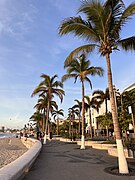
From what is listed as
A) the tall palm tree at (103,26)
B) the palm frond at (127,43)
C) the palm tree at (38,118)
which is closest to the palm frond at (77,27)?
the tall palm tree at (103,26)

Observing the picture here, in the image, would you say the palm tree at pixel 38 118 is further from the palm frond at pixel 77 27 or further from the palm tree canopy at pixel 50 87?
the palm frond at pixel 77 27

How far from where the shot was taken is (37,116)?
70562 millimetres

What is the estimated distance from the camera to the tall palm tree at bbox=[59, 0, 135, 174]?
9.51 m

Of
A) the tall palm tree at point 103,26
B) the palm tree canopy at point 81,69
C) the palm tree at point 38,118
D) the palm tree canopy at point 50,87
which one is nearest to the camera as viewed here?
the tall palm tree at point 103,26

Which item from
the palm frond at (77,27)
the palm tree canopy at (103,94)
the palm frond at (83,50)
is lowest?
the palm frond at (83,50)

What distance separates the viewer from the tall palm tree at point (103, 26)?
31.2 feet

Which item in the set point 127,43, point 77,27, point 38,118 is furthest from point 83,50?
point 38,118

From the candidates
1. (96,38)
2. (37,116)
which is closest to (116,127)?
(96,38)

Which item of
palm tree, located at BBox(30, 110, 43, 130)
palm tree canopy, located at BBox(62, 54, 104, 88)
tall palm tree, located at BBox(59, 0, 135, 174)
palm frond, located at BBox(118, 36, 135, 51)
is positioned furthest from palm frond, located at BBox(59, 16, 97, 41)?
palm tree, located at BBox(30, 110, 43, 130)

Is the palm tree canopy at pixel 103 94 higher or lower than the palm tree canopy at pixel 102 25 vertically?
higher

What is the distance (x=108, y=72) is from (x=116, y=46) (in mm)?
1439

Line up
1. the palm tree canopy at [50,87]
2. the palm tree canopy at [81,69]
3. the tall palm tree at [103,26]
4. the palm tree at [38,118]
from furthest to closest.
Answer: the palm tree at [38,118]
the palm tree canopy at [50,87]
the palm tree canopy at [81,69]
the tall palm tree at [103,26]

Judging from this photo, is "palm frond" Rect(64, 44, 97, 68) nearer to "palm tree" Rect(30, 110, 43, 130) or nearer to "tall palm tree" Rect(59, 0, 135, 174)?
"tall palm tree" Rect(59, 0, 135, 174)

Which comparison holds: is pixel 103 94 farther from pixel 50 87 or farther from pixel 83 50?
Answer: pixel 83 50
